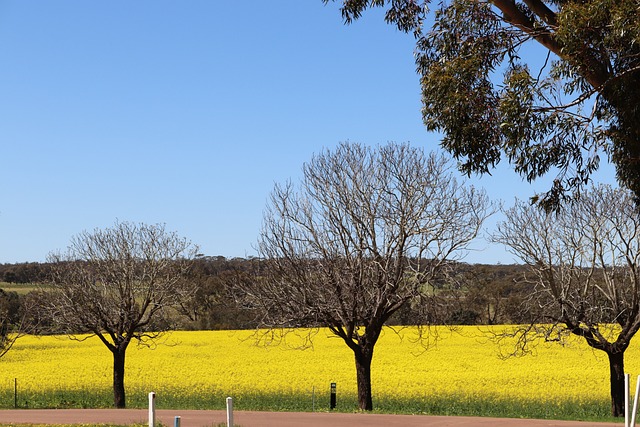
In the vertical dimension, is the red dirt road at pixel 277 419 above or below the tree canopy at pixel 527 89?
below

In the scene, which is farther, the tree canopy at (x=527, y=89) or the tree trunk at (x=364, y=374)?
the tree trunk at (x=364, y=374)

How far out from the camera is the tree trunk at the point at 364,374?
29981mm

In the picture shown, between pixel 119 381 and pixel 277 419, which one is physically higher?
pixel 119 381

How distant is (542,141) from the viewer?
1698cm

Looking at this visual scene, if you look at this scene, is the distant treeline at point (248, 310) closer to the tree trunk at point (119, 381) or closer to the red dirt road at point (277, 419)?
the tree trunk at point (119, 381)

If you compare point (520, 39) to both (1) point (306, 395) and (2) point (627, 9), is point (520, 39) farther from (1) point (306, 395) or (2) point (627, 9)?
(1) point (306, 395)

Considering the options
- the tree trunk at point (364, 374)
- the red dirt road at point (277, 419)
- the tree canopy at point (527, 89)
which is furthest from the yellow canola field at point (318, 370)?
the tree canopy at point (527, 89)

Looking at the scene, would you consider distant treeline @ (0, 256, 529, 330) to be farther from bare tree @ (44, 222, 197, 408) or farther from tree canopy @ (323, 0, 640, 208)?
tree canopy @ (323, 0, 640, 208)

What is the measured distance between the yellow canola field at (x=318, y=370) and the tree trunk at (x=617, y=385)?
11.5 feet

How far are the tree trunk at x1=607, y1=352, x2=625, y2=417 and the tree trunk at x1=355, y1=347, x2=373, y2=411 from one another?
770 cm

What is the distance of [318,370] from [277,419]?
16435 millimetres

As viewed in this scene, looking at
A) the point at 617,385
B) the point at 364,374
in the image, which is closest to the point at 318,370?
the point at 364,374

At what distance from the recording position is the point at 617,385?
3022 centimetres

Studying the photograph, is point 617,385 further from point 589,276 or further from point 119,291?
point 119,291
